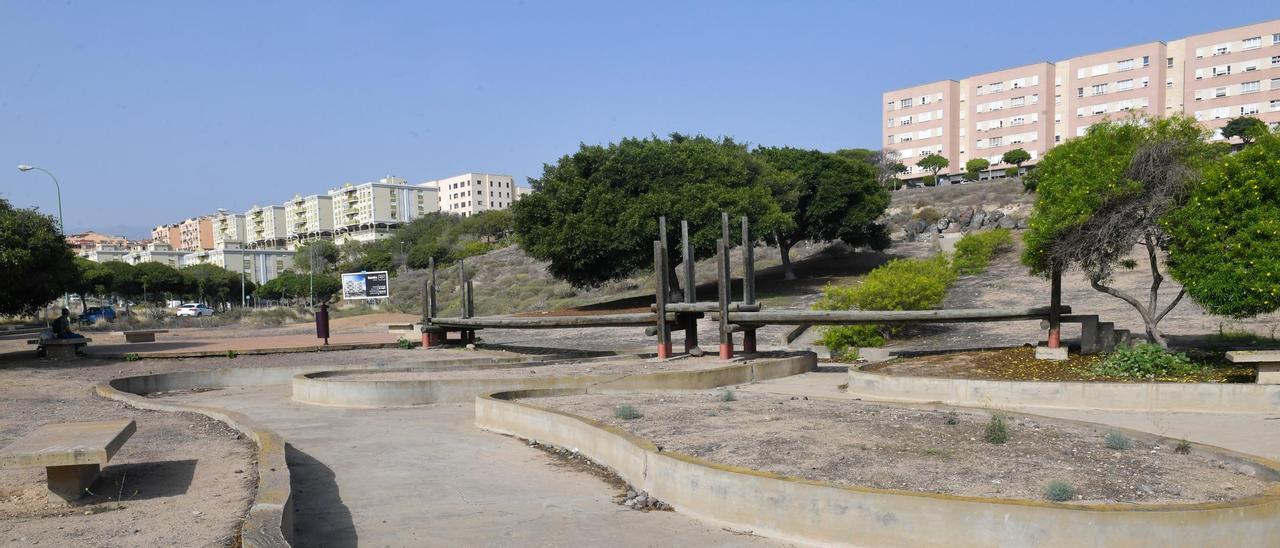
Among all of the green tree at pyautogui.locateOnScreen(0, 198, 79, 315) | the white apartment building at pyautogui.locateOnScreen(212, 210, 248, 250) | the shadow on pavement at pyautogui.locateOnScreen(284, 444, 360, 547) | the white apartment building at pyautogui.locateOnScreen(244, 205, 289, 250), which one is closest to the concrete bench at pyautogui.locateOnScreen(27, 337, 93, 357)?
the green tree at pyautogui.locateOnScreen(0, 198, 79, 315)

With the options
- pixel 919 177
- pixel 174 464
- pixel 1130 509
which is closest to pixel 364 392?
pixel 174 464

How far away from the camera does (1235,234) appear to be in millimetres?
12008

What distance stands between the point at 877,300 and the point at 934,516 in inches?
637

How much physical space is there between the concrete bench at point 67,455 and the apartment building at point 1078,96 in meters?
71.7

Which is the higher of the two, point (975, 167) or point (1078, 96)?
point (1078, 96)

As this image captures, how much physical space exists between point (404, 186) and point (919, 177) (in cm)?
10015

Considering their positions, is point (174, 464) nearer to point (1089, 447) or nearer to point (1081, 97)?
point (1089, 447)

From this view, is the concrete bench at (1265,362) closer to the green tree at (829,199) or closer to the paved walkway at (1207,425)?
the paved walkway at (1207,425)

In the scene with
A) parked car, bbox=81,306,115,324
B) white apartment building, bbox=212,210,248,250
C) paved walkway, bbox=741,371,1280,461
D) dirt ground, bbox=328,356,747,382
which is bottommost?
parked car, bbox=81,306,115,324

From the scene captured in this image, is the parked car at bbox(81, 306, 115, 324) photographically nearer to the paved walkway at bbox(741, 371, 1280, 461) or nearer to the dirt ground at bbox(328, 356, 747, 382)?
the dirt ground at bbox(328, 356, 747, 382)

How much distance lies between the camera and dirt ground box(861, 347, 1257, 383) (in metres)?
12.3

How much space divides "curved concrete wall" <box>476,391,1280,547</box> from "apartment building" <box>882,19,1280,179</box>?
69399 millimetres

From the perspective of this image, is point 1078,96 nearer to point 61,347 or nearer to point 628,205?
point 628,205

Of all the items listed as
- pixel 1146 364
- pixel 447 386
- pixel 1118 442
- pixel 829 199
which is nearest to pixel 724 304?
pixel 447 386
